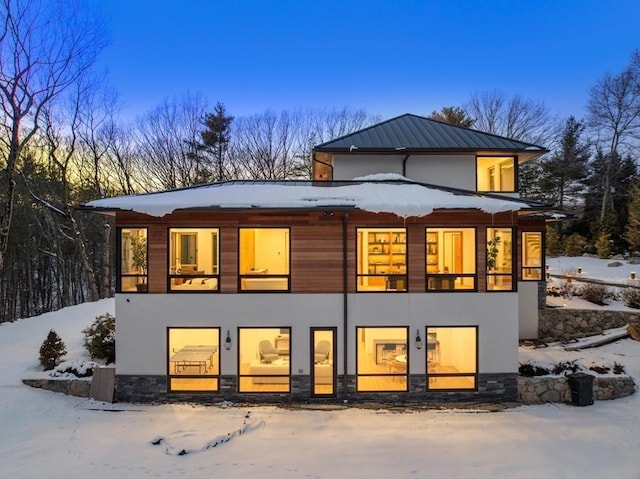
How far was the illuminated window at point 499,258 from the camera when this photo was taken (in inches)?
335

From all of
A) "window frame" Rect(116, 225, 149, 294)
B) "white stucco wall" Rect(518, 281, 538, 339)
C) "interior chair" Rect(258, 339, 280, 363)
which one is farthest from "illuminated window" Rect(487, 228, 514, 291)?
"window frame" Rect(116, 225, 149, 294)

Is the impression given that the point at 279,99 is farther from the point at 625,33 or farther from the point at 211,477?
the point at 625,33

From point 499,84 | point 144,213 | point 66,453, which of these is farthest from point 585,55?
point 66,453

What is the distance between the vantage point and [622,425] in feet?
23.5

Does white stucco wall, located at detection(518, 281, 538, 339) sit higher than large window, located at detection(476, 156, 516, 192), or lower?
lower

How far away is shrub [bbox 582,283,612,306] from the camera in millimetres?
12488

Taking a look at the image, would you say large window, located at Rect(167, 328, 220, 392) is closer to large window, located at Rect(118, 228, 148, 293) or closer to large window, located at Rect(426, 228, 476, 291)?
large window, located at Rect(118, 228, 148, 293)

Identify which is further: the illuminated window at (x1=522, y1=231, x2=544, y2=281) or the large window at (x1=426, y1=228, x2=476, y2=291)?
the illuminated window at (x1=522, y1=231, x2=544, y2=281)

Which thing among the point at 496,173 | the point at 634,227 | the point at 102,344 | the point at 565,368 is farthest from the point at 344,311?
the point at 634,227

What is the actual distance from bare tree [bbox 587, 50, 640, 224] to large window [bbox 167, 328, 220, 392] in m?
24.7

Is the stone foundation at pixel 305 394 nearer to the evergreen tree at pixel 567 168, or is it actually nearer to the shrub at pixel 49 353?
the shrub at pixel 49 353

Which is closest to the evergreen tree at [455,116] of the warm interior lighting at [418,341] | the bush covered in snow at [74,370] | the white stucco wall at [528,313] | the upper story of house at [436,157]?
the upper story of house at [436,157]

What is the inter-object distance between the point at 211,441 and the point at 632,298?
13.8 meters

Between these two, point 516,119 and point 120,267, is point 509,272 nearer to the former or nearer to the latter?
point 120,267
